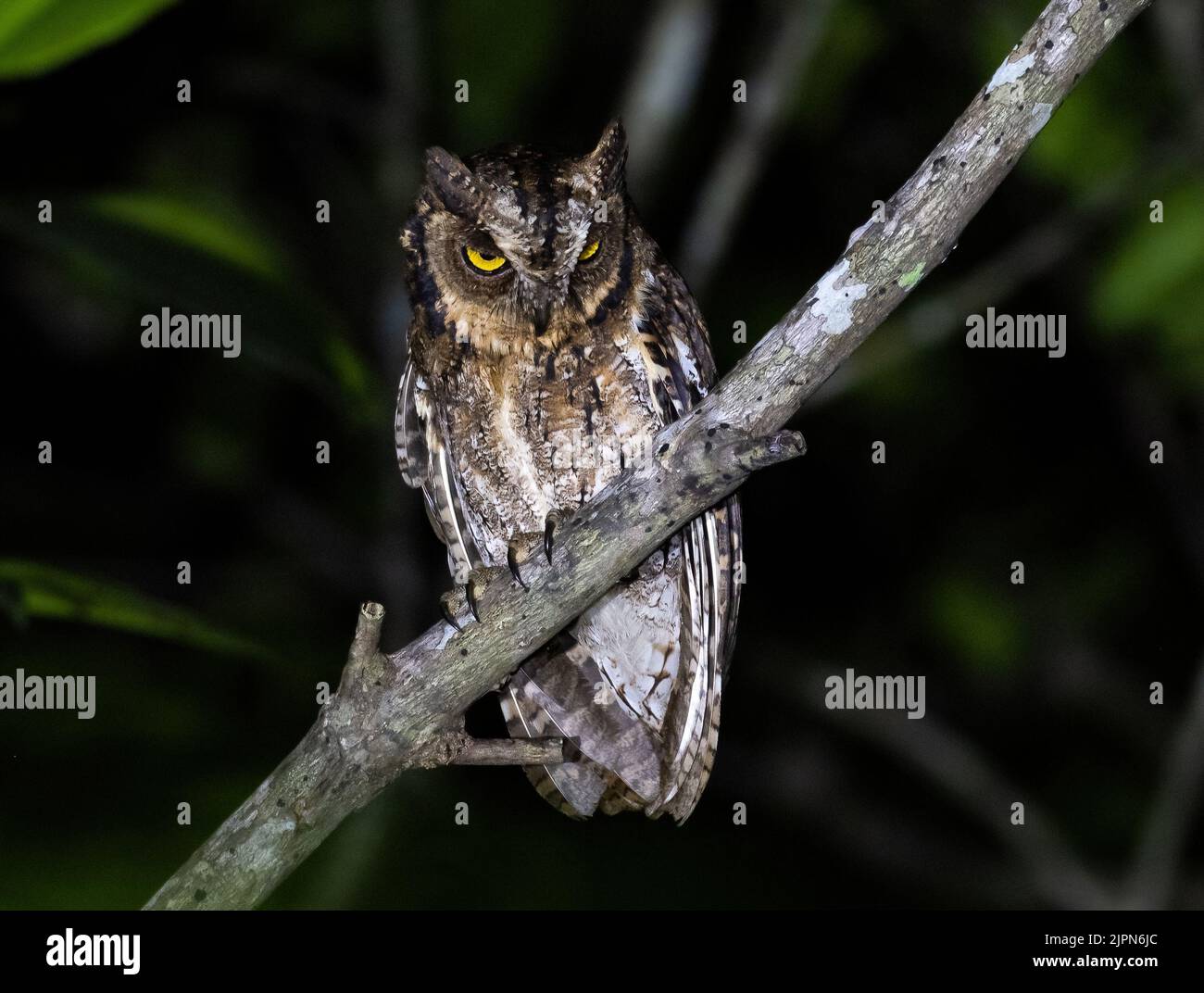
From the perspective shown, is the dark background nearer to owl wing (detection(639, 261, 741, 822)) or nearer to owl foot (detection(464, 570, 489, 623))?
owl wing (detection(639, 261, 741, 822))

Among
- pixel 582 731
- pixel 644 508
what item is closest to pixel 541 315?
pixel 644 508

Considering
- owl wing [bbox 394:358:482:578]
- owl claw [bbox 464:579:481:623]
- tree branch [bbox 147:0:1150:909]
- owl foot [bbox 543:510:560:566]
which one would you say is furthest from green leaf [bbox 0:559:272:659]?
owl wing [bbox 394:358:482:578]

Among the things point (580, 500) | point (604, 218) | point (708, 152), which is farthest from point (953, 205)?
point (708, 152)

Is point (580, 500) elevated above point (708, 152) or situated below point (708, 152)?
below

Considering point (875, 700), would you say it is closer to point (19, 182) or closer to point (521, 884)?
point (521, 884)

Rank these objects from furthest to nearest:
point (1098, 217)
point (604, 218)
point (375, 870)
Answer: point (1098, 217), point (375, 870), point (604, 218)

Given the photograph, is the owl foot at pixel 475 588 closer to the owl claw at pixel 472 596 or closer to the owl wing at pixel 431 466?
the owl claw at pixel 472 596
